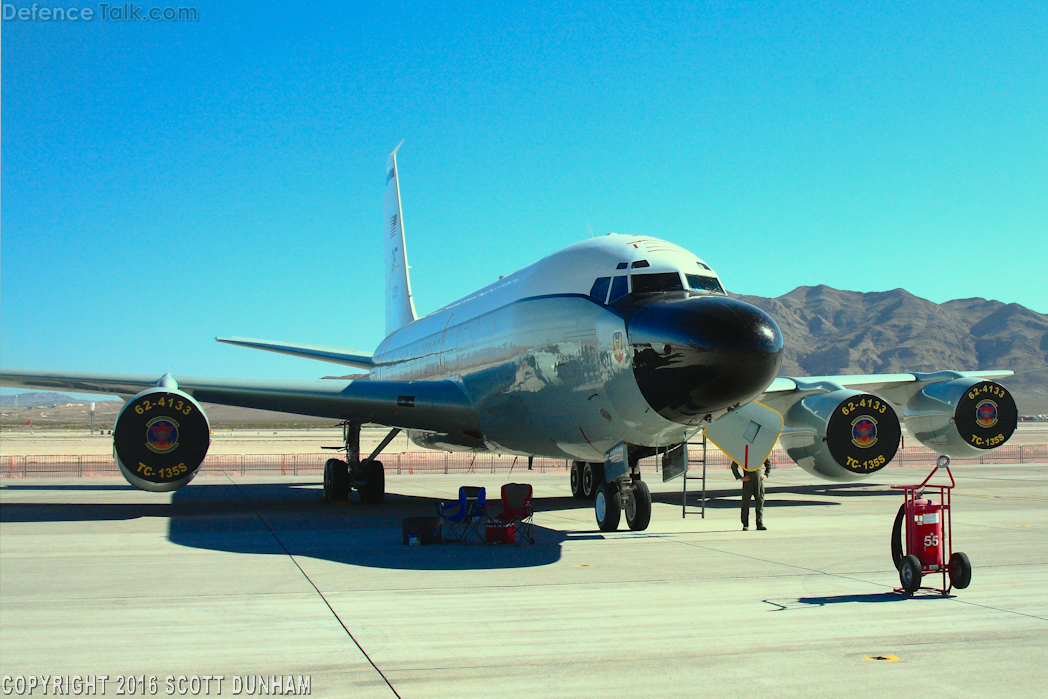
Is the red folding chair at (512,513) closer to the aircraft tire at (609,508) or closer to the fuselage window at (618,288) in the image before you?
the aircraft tire at (609,508)

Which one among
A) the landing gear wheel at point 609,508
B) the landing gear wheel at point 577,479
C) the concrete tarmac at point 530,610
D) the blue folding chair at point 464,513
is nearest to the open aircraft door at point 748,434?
the concrete tarmac at point 530,610

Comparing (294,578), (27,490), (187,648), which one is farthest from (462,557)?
(27,490)

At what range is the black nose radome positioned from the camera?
10.5 metres

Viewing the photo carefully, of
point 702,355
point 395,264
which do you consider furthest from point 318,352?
point 702,355

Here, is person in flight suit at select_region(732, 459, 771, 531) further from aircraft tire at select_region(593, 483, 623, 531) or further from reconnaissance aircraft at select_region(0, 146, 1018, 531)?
aircraft tire at select_region(593, 483, 623, 531)

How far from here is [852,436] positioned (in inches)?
749

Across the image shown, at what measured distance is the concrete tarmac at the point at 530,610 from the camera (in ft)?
19.0

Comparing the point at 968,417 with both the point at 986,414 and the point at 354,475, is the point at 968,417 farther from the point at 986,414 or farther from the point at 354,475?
the point at 354,475

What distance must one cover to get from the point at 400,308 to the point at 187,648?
23006 millimetres

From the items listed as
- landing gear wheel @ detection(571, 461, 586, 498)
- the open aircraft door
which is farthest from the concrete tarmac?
landing gear wheel @ detection(571, 461, 586, 498)

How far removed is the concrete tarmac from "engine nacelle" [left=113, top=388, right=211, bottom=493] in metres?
0.90

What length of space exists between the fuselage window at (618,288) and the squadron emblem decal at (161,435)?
7.33 meters

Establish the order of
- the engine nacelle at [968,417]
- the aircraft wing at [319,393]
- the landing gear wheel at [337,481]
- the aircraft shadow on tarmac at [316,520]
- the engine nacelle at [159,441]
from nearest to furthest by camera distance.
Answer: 1. the aircraft shadow on tarmac at [316,520]
2. the engine nacelle at [159,441]
3. the aircraft wing at [319,393]
4. the landing gear wheel at [337,481]
5. the engine nacelle at [968,417]

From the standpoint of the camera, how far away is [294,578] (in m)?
9.50
